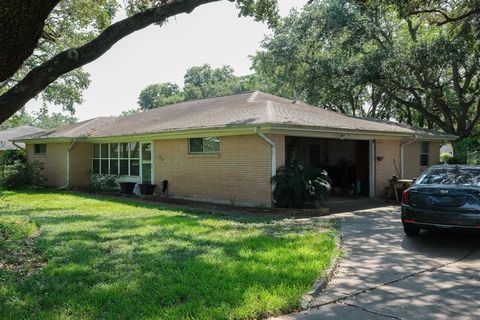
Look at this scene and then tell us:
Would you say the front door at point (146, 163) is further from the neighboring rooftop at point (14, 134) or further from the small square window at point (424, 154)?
the neighboring rooftop at point (14, 134)

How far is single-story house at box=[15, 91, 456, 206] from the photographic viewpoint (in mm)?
13445

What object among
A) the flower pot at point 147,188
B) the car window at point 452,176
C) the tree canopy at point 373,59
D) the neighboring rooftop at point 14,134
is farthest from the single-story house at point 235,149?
the neighboring rooftop at point 14,134

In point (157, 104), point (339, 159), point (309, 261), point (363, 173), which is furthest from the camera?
point (157, 104)

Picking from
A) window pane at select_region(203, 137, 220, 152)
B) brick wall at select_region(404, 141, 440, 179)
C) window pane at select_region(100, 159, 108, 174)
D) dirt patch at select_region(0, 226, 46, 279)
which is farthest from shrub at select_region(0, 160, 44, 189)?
brick wall at select_region(404, 141, 440, 179)

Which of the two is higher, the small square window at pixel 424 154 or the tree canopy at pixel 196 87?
the tree canopy at pixel 196 87

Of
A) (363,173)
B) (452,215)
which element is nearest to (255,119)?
(452,215)

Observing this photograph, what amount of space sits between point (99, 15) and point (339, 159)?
41.0ft

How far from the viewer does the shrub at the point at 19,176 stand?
71.6ft

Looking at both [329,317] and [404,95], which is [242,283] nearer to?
[329,317]

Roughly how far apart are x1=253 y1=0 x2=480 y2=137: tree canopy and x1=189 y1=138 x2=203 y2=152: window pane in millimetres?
12756

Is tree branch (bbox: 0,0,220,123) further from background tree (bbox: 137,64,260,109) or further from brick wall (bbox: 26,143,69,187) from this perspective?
background tree (bbox: 137,64,260,109)

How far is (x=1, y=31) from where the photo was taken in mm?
4789

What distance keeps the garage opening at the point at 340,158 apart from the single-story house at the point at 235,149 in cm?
5

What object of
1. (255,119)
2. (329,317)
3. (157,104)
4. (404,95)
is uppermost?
(157,104)
